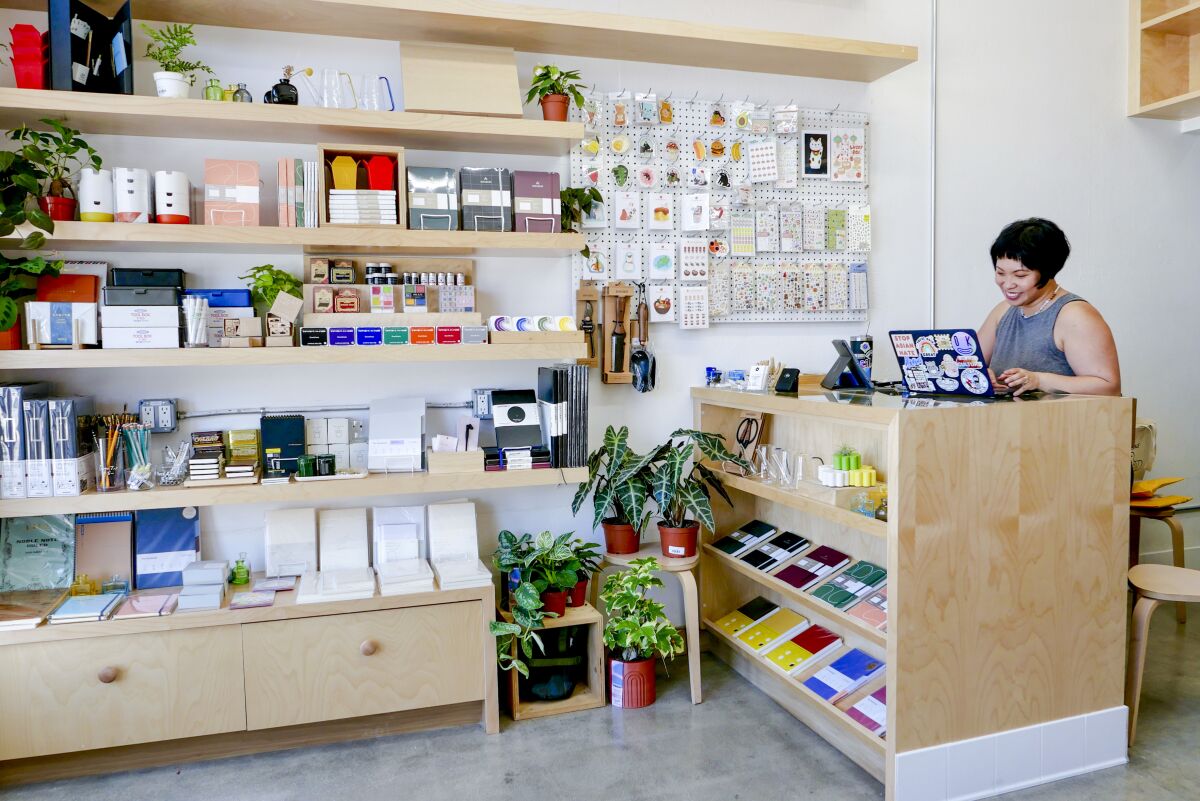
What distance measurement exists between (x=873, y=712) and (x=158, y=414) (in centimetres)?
251

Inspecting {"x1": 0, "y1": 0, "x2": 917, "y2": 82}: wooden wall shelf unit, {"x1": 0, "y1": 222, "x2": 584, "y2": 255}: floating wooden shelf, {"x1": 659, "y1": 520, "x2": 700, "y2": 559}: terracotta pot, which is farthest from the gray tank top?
{"x1": 0, "y1": 222, "x2": 584, "y2": 255}: floating wooden shelf

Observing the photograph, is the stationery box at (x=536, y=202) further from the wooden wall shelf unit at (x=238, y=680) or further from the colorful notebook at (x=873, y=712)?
the colorful notebook at (x=873, y=712)

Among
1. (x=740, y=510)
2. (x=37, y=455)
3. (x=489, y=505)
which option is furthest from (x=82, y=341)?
(x=740, y=510)

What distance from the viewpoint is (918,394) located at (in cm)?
276

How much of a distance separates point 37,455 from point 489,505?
151cm

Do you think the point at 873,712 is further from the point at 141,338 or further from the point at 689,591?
the point at 141,338

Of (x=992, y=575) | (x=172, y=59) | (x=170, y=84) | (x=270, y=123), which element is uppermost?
(x=172, y=59)

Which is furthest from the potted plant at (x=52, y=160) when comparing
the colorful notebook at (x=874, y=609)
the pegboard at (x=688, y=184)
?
the colorful notebook at (x=874, y=609)

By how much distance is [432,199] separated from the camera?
2.96 m

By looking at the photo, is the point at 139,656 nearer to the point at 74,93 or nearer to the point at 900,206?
the point at 74,93

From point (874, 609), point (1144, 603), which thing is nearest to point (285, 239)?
point (874, 609)

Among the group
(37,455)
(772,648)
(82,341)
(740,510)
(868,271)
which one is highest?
A: (868,271)

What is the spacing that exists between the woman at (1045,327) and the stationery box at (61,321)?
9.64 ft

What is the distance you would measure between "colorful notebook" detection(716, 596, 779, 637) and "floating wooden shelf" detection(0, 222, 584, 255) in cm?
159
